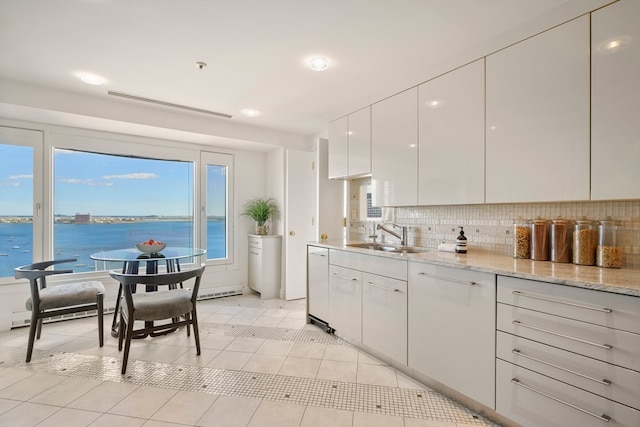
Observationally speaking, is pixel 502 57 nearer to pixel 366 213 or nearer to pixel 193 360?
pixel 366 213

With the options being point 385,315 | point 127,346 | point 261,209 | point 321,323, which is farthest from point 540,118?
point 261,209

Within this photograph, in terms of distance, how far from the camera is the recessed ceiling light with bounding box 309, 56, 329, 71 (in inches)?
94.9

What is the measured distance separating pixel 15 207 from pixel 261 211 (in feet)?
8.85

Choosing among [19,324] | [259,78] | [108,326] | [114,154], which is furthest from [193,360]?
[114,154]

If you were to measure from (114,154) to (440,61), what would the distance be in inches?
153

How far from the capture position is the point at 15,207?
3248 mm

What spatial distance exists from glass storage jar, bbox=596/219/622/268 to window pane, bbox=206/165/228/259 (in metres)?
4.23

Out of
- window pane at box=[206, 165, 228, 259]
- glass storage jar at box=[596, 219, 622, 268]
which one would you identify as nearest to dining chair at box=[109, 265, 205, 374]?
window pane at box=[206, 165, 228, 259]

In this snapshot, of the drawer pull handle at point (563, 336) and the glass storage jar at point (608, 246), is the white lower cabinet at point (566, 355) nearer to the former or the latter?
the drawer pull handle at point (563, 336)

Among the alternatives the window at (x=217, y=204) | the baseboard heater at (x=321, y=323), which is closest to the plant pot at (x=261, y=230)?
the window at (x=217, y=204)

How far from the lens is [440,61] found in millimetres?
2414

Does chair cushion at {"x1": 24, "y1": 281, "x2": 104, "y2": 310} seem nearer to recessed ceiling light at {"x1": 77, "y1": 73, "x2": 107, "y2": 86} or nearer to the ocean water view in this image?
the ocean water view

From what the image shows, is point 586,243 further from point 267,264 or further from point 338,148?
point 267,264

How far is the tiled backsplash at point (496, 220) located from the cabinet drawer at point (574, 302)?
0.69m
